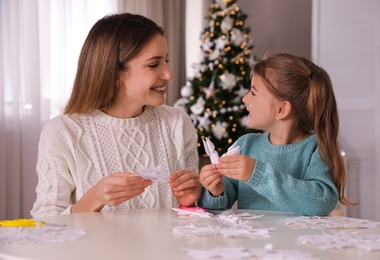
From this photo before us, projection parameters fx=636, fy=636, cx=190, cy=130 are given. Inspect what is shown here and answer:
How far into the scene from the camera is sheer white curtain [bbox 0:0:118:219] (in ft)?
13.4

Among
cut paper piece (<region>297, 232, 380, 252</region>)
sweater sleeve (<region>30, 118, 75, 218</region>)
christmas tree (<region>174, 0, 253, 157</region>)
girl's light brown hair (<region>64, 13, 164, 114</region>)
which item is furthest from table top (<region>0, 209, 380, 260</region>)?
christmas tree (<region>174, 0, 253, 157</region>)

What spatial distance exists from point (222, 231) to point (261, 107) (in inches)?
32.0

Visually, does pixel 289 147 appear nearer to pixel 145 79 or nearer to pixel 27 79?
pixel 145 79

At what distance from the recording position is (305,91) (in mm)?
2127

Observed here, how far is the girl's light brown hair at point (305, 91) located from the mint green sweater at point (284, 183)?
0.20 feet

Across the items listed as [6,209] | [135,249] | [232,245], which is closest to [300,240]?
[232,245]

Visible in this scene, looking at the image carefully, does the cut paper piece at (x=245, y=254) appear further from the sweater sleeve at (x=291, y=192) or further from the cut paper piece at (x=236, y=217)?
the sweater sleeve at (x=291, y=192)

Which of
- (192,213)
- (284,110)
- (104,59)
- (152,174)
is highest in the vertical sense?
(104,59)

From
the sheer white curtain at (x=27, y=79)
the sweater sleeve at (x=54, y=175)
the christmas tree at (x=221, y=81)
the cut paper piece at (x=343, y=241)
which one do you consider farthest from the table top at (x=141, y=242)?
the christmas tree at (x=221, y=81)

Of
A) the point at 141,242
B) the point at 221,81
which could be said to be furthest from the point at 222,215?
the point at 221,81

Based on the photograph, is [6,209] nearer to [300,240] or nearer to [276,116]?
[276,116]

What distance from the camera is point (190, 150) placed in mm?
2359

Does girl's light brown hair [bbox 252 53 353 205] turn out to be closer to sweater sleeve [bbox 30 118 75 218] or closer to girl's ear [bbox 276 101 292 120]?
girl's ear [bbox 276 101 292 120]

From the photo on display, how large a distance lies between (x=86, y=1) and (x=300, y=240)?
142 inches
